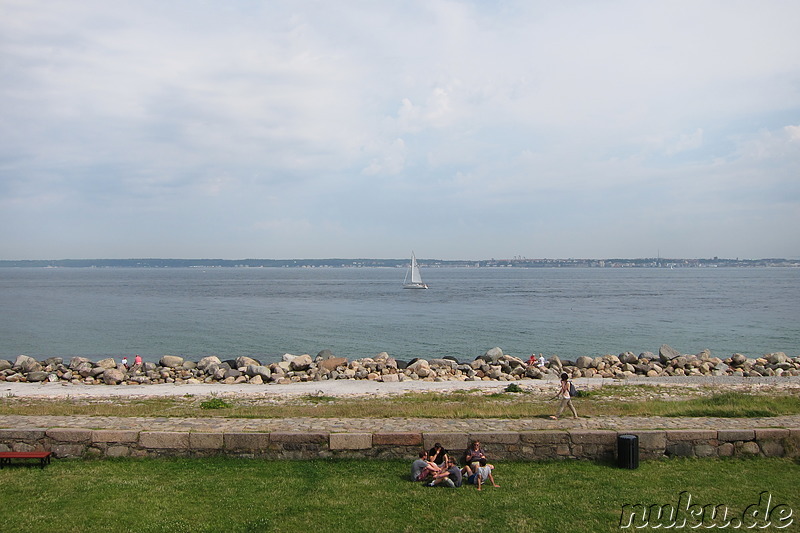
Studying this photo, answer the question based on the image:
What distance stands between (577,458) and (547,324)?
145 feet

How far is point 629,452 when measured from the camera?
10969mm

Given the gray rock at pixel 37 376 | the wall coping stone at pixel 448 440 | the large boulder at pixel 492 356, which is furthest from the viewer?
the large boulder at pixel 492 356

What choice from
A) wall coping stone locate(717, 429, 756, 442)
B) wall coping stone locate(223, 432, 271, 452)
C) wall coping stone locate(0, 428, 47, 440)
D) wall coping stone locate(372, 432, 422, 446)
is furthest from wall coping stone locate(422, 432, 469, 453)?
wall coping stone locate(0, 428, 47, 440)

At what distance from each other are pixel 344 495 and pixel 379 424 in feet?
9.80

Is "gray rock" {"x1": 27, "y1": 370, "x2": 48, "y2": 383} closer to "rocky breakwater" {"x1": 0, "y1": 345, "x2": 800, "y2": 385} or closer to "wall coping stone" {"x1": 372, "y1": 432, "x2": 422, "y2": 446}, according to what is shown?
"rocky breakwater" {"x1": 0, "y1": 345, "x2": 800, "y2": 385}

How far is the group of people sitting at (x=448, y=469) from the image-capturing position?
10.2 metres

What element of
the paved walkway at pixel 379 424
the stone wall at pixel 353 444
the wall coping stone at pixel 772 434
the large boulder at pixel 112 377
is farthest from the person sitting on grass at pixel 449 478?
the large boulder at pixel 112 377

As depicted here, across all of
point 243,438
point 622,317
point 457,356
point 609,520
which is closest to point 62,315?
point 457,356

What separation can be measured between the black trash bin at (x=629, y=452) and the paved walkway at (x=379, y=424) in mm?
1134

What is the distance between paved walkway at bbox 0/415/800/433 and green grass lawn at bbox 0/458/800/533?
92cm

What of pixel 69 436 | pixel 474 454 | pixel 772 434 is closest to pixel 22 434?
pixel 69 436

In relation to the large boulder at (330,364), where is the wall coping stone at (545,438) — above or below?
above

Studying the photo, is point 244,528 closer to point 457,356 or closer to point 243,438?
point 243,438

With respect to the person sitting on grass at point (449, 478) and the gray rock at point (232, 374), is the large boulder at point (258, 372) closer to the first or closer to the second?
the gray rock at point (232, 374)
